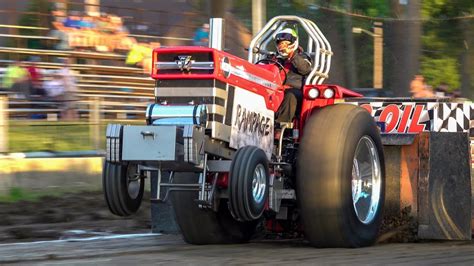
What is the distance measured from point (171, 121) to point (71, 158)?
7307mm

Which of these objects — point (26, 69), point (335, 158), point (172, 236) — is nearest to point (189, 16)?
point (26, 69)

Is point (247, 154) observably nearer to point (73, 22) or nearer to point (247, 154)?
point (247, 154)

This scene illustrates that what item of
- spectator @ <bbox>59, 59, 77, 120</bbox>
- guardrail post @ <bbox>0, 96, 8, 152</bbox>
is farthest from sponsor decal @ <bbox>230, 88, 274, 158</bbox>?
spectator @ <bbox>59, 59, 77, 120</bbox>

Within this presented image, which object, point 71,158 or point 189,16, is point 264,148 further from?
point 189,16

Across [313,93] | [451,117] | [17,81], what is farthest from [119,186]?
[17,81]

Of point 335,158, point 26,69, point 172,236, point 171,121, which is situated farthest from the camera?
point 26,69

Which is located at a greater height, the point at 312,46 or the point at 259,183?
the point at 312,46

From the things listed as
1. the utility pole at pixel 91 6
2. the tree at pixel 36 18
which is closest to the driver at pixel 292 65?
the utility pole at pixel 91 6

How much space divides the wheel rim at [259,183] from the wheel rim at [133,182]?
3.03ft

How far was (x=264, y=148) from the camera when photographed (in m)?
7.25

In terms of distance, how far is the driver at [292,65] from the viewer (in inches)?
299

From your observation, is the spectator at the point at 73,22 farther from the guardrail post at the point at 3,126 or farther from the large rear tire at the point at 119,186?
the large rear tire at the point at 119,186

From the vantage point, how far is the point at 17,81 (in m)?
17.8

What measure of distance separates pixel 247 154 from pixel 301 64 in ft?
4.86
